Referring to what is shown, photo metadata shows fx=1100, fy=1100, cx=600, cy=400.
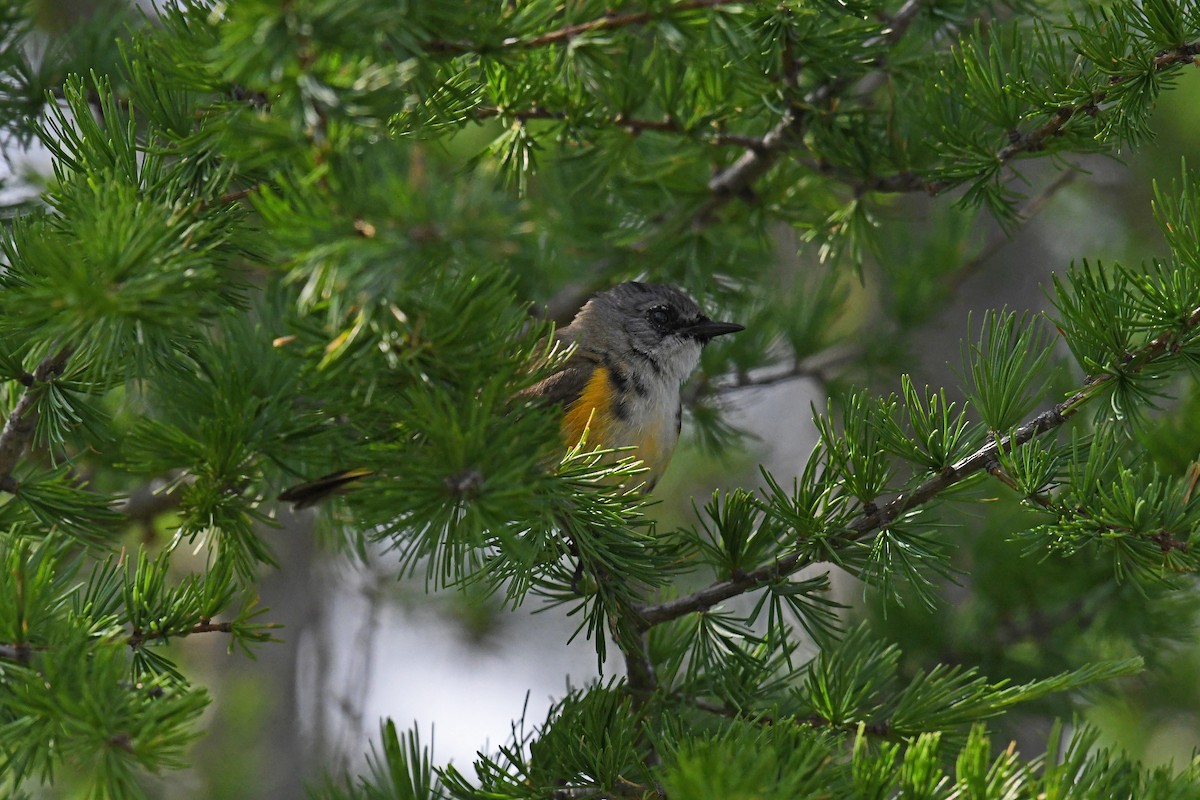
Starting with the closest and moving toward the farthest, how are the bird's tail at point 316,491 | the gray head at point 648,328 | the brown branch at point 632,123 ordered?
the brown branch at point 632,123 < the bird's tail at point 316,491 < the gray head at point 648,328

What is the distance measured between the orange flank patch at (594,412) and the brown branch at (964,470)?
4.38 feet

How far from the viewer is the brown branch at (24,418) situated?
256 cm

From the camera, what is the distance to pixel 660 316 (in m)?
4.84

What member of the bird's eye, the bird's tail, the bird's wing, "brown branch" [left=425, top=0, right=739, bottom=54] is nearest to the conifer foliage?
"brown branch" [left=425, top=0, right=739, bottom=54]

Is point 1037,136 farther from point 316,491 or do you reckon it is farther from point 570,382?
point 316,491

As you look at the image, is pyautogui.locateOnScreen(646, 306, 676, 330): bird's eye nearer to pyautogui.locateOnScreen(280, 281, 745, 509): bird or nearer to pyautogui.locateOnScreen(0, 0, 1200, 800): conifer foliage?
pyautogui.locateOnScreen(280, 281, 745, 509): bird

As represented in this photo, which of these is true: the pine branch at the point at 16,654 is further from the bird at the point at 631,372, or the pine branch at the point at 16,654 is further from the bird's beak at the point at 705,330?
the bird's beak at the point at 705,330

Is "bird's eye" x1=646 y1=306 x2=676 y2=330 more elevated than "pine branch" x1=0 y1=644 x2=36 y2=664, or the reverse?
"bird's eye" x1=646 y1=306 x2=676 y2=330

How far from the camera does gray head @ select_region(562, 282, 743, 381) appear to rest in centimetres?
460

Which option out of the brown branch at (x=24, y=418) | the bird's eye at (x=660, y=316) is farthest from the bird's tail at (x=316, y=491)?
the bird's eye at (x=660, y=316)

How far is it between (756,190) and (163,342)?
270 cm

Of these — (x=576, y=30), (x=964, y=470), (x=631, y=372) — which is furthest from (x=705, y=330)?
(x=576, y=30)

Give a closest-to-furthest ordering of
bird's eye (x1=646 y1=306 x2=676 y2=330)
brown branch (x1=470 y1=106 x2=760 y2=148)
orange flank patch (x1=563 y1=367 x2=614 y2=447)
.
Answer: brown branch (x1=470 y1=106 x2=760 y2=148), orange flank patch (x1=563 y1=367 x2=614 y2=447), bird's eye (x1=646 y1=306 x2=676 y2=330)

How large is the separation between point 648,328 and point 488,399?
9.04ft
